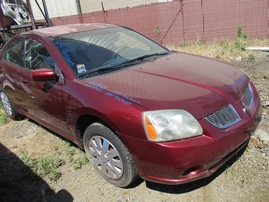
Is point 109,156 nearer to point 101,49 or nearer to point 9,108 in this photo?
point 101,49

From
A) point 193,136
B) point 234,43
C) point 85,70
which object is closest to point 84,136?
point 85,70

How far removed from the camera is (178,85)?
2428mm

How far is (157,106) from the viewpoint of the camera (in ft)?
6.96

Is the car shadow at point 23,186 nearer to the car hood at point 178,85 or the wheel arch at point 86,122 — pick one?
the wheel arch at point 86,122

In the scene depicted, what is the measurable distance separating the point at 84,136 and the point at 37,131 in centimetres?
179

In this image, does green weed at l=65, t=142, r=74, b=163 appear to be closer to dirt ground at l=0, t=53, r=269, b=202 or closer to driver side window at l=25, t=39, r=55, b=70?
dirt ground at l=0, t=53, r=269, b=202

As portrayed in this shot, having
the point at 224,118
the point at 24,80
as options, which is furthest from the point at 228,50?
the point at 24,80

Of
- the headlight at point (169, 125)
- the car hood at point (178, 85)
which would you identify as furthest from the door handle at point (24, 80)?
the headlight at point (169, 125)

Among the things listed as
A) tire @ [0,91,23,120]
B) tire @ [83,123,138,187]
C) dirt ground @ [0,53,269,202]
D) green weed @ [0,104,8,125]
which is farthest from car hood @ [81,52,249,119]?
green weed @ [0,104,8,125]

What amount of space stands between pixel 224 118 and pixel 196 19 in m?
8.72

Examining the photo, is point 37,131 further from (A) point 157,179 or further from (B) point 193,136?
(B) point 193,136

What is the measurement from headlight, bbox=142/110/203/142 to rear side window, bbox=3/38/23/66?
2.43m

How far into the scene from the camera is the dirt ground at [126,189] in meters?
2.41

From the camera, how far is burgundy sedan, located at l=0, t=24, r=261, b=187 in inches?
81.7
